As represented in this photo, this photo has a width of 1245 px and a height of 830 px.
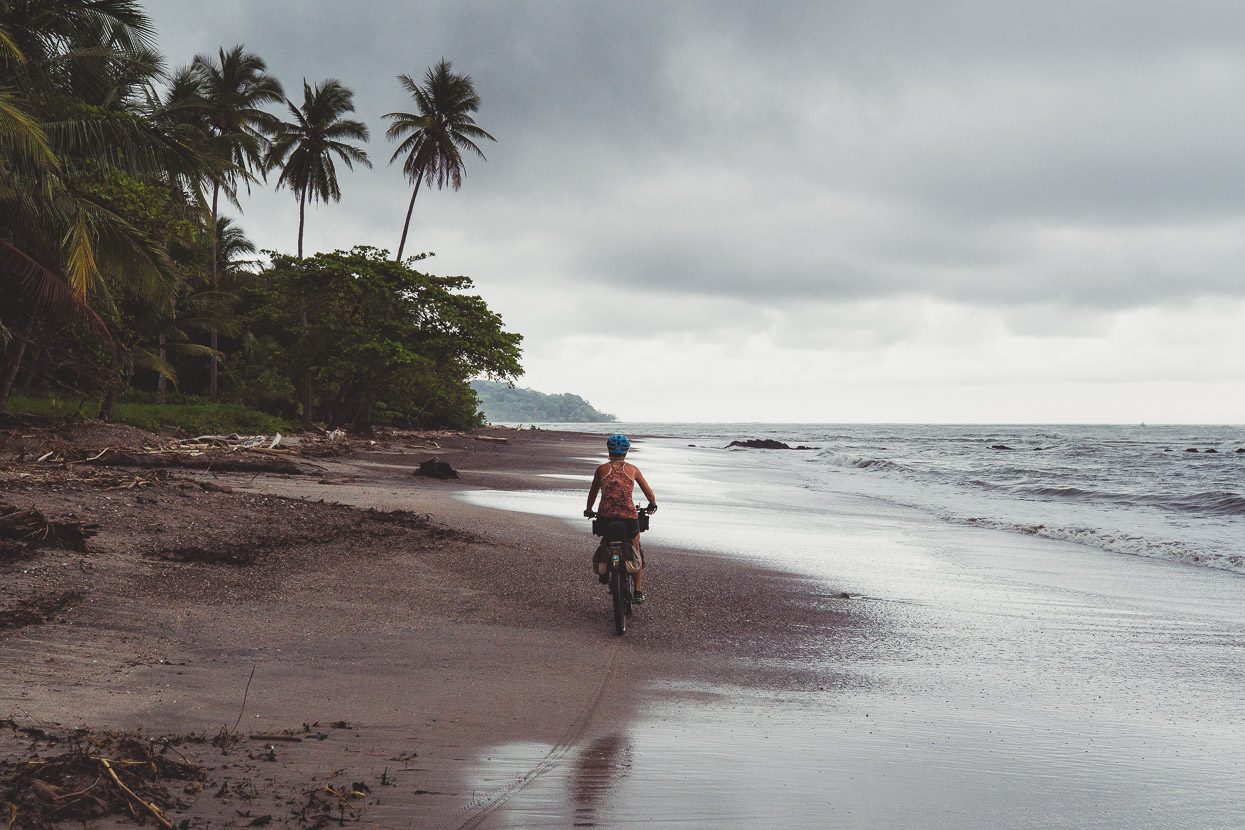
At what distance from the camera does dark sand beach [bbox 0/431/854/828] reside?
10.9 feet

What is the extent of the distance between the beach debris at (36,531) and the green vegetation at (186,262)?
207 inches

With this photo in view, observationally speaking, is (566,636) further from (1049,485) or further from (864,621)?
(1049,485)

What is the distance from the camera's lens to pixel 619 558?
248 inches

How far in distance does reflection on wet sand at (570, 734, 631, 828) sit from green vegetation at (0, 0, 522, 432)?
9.90 m

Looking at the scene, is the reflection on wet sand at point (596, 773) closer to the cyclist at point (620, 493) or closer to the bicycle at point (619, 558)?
the bicycle at point (619, 558)

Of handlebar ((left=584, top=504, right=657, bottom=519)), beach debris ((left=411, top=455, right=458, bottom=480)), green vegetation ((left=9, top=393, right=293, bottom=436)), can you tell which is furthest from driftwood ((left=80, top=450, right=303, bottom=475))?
handlebar ((left=584, top=504, right=657, bottom=519))

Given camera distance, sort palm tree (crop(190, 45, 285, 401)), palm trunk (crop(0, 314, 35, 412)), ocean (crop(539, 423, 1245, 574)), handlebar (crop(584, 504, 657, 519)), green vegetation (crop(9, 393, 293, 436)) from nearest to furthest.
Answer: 1. handlebar (crop(584, 504, 657, 519))
2. ocean (crop(539, 423, 1245, 574))
3. palm trunk (crop(0, 314, 35, 412))
4. green vegetation (crop(9, 393, 293, 436))
5. palm tree (crop(190, 45, 285, 401))

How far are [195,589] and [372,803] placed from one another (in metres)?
4.07

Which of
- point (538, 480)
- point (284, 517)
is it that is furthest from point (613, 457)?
point (538, 480)

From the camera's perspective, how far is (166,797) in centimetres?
290

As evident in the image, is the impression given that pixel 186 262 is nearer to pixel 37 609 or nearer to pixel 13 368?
pixel 13 368

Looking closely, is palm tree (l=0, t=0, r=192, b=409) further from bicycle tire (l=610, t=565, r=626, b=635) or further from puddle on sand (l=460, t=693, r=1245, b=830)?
puddle on sand (l=460, t=693, r=1245, b=830)

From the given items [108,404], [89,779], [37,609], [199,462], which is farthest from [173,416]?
[89,779]

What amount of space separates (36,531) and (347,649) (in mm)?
3270
